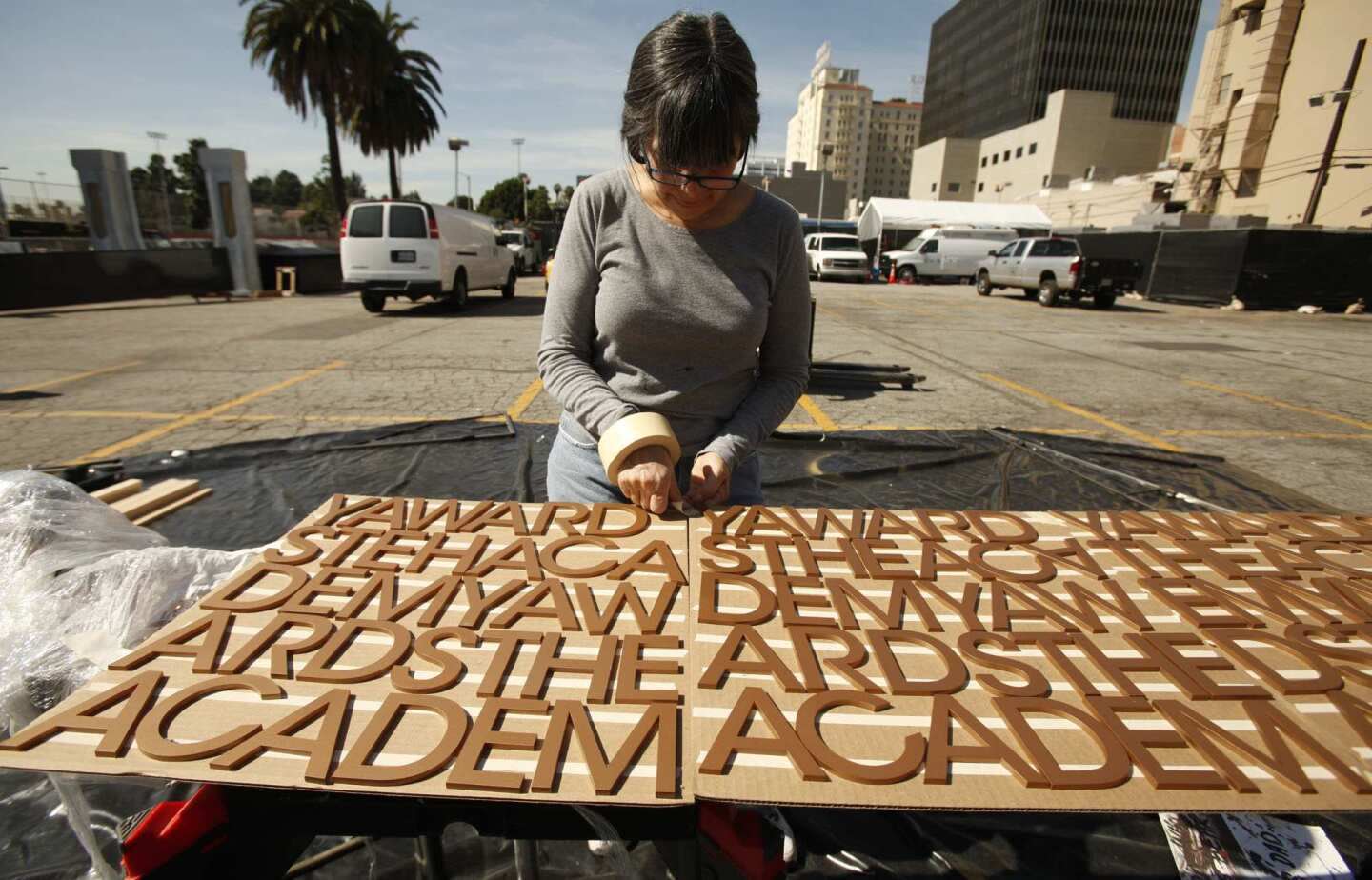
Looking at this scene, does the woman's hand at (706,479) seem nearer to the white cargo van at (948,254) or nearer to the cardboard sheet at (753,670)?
the cardboard sheet at (753,670)

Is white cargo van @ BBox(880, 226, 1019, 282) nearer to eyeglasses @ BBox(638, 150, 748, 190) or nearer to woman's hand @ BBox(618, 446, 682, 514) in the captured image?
eyeglasses @ BBox(638, 150, 748, 190)

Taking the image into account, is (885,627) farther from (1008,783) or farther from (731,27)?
(731,27)

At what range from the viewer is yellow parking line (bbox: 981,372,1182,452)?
5.18 metres

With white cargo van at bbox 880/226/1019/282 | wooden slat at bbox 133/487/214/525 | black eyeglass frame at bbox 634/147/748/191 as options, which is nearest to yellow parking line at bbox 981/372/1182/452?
black eyeglass frame at bbox 634/147/748/191

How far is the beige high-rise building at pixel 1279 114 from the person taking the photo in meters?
28.6

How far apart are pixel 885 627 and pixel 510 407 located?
16.3 feet

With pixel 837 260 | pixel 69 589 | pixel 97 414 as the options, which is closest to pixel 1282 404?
pixel 69 589

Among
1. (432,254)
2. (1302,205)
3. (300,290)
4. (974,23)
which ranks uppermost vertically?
(974,23)

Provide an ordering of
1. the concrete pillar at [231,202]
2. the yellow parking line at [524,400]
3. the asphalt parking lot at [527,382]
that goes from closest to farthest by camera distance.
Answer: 1. the asphalt parking lot at [527,382]
2. the yellow parking line at [524,400]
3. the concrete pillar at [231,202]

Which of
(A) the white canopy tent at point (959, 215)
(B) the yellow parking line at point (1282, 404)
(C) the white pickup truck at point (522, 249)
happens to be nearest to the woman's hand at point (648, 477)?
(B) the yellow parking line at point (1282, 404)

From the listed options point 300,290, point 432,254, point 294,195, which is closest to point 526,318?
point 432,254

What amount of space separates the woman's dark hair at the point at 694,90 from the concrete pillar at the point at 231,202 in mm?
18819

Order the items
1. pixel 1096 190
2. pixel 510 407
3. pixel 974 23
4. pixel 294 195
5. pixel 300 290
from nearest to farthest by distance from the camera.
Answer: pixel 510 407, pixel 300 290, pixel 1096 190, pixel 974 23, pixel 294 195

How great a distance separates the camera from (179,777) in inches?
Result: 33.3
